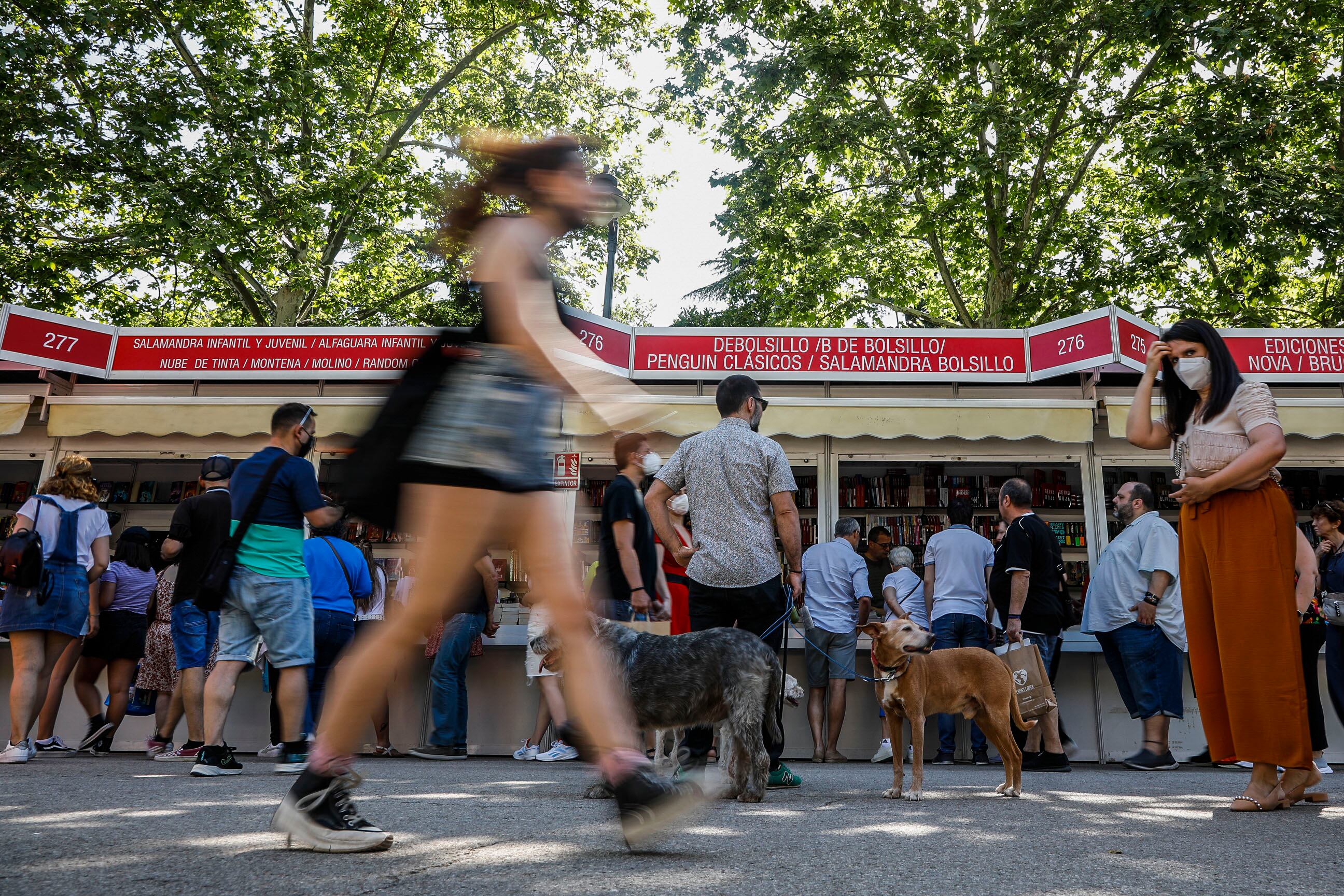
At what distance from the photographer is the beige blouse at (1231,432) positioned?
158 inches

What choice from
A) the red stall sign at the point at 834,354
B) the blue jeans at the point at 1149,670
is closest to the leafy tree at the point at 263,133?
the red stall sign at the point at 834,354

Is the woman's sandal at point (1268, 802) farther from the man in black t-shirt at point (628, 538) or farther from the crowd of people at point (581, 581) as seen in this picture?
the man in black t-shirt at point (628, 538)

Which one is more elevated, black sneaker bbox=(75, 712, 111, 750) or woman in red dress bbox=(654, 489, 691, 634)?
woman in red dress bbox=(654, 489, 691, 634)

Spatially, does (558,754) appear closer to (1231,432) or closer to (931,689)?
(931,689)

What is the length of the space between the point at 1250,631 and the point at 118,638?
794 cm

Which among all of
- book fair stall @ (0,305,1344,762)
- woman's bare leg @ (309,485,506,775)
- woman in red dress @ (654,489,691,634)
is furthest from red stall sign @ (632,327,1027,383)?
woman's bare leg @ (309,485,506,775)

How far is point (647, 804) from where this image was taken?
254 centimetres

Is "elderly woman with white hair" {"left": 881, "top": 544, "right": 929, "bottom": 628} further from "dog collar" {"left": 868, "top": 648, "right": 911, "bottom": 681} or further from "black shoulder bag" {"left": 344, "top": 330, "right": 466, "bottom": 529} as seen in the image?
"black shoulder bag" {"left": 344, "top": 330, "right": 466, "bottom": 529}

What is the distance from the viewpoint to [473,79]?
79.2ft

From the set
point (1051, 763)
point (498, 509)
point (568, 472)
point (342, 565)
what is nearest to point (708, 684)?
point (498, 509)

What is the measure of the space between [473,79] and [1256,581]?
77.0 ft

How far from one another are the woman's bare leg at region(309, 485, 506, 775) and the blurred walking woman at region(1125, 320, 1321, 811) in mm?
3085

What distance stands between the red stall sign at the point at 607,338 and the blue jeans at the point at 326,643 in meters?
3.74

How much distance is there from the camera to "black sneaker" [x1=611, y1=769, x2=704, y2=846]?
8.33 ft
